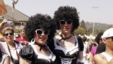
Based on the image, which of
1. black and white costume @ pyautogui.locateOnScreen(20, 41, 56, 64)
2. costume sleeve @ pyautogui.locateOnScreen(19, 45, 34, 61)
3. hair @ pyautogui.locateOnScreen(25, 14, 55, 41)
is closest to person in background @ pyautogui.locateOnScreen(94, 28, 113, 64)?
black and white costume @ pyautogui.locateOnScreen(20, 41, 56, 64)

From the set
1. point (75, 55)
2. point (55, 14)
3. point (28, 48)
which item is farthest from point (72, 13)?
point (28, 48)

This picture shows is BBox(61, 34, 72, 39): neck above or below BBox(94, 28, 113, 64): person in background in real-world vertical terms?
above

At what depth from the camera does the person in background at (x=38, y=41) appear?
534cm

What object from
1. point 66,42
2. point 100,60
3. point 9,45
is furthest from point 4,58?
point 100,60

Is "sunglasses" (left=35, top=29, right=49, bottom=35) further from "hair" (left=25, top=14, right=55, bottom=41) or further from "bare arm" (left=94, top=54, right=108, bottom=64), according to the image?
"bare arm" (left=94, top=54, right=108, bottom=64)

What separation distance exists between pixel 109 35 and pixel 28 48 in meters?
1.02

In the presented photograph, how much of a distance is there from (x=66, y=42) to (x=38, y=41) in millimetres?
644

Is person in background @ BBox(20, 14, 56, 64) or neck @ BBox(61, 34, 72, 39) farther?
neck @ BBox(61, 34, 72, 39)

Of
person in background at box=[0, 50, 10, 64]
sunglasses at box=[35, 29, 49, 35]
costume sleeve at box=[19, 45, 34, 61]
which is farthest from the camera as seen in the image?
person in background at box=[0, 50, 10, 64]

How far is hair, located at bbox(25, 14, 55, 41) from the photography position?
5.67 meters

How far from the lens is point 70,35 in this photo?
602 centimetres

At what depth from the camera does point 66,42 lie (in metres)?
6.01

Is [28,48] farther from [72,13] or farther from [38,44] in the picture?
[72,13]

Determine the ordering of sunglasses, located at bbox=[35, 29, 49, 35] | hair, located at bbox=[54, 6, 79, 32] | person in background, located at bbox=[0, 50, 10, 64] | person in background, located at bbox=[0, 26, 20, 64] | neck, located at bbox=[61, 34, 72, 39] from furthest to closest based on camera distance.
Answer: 1. hair, located at bbox=[54, 6, 79, 32]
2. neck, located at bbox=[61, 34, 72, 39]
3. person in background, located at bbox=[0, 26, 20, 64]
4. person in background, located at bbox=[0, 50, 10, 64]
5. sunglasses, located at bbox=[35, 29, 49, 35]
